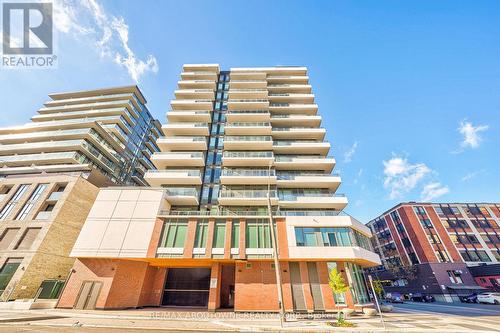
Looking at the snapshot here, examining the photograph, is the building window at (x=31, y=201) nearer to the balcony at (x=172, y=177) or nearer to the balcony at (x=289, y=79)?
the balcony at (x=172, y=177)

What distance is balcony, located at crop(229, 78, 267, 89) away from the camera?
42.5 metres

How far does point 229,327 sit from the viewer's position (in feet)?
44.5

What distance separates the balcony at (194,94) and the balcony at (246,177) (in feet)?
63.5

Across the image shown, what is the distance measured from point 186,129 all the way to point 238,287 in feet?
84.0

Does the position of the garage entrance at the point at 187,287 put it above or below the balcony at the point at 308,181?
below

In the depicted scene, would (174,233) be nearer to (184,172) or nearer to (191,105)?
(184,172)

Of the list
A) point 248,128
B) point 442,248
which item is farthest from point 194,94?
point 442,248


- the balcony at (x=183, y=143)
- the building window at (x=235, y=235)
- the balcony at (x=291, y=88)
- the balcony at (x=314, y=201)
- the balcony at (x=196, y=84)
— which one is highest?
the balcony at (x=196, y=84)

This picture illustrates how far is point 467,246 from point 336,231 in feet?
158

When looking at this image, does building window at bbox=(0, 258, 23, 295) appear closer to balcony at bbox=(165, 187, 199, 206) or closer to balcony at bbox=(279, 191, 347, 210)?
balcony at bbox=(165, 187, 199, 206)

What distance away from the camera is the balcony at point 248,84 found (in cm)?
4250

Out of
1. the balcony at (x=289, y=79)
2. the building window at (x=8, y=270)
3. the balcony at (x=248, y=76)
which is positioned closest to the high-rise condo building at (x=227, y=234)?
the building window at (x=8, y=270)

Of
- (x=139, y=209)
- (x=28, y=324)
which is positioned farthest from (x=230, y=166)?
(x=28, y=324)

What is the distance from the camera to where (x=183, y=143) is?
33.8 meters
